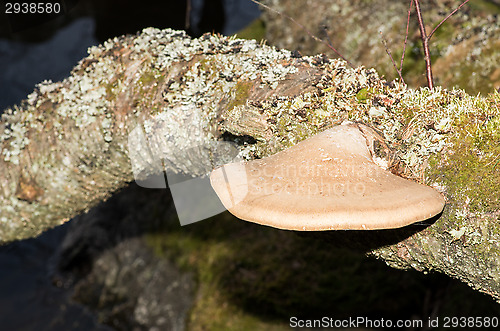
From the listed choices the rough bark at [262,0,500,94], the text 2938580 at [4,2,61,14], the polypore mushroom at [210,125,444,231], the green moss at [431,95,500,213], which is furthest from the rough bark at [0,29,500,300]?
the text 2938580 at [4,2,61,14]

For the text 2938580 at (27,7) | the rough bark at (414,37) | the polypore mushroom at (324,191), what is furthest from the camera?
the text 2938580 at (27,7)

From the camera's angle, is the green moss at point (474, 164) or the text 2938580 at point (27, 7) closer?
the green moss at point (474, 164)

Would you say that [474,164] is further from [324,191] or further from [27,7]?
[27,7]

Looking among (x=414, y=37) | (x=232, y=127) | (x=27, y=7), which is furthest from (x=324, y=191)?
(x=27, y=7)

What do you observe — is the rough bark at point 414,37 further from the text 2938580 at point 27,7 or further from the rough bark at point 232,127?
the text 2938580 at point 27,7

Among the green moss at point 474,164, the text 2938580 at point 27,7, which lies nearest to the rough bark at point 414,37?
the green moss at point 474,164

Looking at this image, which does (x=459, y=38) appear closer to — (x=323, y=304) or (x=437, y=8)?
(x=437, y=8)

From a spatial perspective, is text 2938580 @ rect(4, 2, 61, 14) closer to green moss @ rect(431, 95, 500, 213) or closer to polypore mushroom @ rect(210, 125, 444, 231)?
polypore mushroom @ rect(210, 125, 444, 231)
